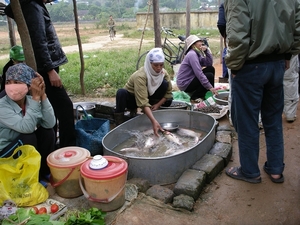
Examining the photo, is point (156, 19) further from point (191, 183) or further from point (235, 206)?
point (235, 206)

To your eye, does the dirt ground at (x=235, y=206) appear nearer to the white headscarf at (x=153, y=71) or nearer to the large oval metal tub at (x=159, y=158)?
the large oval metal tub at (x=159, y=158)

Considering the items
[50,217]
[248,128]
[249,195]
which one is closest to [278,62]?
[248,128]

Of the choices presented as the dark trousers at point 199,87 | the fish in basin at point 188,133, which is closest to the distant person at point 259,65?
the fish in basin at point 188,133

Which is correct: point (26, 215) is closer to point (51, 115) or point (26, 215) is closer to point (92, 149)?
point (51, 115)

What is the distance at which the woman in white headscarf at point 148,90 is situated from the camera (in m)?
3.94

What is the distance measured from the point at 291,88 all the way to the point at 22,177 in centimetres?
354

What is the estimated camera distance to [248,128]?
2.79 m

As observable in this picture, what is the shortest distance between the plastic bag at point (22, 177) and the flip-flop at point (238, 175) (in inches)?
71.8

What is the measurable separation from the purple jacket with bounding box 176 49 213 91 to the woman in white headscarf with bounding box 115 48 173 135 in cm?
86

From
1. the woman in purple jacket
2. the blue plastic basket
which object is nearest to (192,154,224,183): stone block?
the blue plastic basket

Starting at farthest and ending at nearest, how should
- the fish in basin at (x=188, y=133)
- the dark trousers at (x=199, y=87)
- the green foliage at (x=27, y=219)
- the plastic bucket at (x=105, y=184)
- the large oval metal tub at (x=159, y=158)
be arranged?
the dark trousers at (x=199, y=87), the fish in basin at (x=188, y=133), the large oval metal tub at (x=159, y=158), the plastic bucket at (x=105, y=184), the green foliage at (x=27, y=219)

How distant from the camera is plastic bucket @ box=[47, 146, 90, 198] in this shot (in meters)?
2.62

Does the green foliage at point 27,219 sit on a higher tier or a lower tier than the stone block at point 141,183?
higher

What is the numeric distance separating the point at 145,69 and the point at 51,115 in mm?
1660
